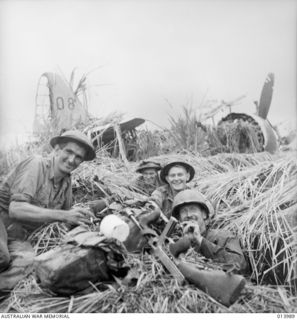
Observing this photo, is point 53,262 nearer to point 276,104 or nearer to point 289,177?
point 289,177

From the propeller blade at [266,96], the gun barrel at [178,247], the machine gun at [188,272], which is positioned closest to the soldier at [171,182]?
the machine gun at [188,272]

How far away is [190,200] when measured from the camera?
11.6 feet

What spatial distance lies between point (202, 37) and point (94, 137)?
1482 millimetres

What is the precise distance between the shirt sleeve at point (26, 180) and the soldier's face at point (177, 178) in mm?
1176

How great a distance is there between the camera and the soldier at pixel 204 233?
128 inches

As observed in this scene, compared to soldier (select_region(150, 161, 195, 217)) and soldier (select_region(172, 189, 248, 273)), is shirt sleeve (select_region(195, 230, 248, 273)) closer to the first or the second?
soldier (select_region(172, 189, 248, 273))

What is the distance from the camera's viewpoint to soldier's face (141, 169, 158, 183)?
4047 millimetres

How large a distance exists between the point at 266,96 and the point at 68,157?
199 cm

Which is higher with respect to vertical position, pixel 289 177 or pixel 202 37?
pixel 202 37

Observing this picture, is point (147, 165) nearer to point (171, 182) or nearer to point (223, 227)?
point (171, 182)

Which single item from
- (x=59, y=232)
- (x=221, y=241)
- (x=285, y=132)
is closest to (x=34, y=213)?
(x=59, y=232)

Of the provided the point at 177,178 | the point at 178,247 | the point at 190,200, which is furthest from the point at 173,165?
the point at 178,247

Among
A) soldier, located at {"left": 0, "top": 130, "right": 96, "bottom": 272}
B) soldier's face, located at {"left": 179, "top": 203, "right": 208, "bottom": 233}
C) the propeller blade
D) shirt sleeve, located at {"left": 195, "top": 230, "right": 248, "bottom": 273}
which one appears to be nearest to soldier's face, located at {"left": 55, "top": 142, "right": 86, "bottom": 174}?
soldier, located at {"left": 0, "top": 130, "right": 96, "bottom": 272}

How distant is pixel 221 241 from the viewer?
3.37m
